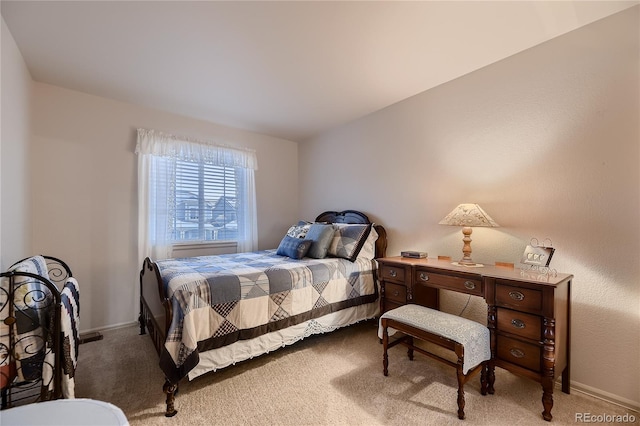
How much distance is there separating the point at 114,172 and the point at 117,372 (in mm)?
2073

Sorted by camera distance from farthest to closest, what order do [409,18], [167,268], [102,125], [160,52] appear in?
1. [102,125]
2. [167,268]
3. [160,52]
4. [409,18]

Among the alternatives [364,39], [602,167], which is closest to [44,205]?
[364,39]

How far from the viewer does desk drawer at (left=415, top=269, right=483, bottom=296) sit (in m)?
2.01

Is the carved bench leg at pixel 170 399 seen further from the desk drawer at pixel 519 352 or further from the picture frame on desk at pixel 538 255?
the picture frame on desk at pixel 538 255

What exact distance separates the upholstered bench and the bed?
681 mm

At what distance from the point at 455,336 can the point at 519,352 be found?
0.46 metres

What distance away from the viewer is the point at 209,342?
6.27 feet

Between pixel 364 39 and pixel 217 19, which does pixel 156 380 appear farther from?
Result: pixel 364 39

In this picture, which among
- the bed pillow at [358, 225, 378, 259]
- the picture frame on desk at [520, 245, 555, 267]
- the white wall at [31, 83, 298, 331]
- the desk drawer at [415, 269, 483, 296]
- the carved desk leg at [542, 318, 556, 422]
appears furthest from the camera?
the bed pillow at [358, 225, 378, 259]

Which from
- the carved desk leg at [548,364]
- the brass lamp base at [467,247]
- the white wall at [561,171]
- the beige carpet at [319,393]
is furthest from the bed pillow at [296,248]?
the carved desk leg at [548,364]

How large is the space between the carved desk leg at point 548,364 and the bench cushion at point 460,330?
0.98 feet

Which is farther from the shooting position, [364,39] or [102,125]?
[102,125]

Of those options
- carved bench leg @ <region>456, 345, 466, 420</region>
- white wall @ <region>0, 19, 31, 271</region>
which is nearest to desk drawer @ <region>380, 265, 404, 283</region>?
carved bench leg @ <region>456, 345, 466, 420</region>

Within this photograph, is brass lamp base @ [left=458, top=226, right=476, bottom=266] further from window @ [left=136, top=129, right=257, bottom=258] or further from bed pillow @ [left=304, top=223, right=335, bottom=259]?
window @ [left=136, top=129, right=257, bottom=258]
